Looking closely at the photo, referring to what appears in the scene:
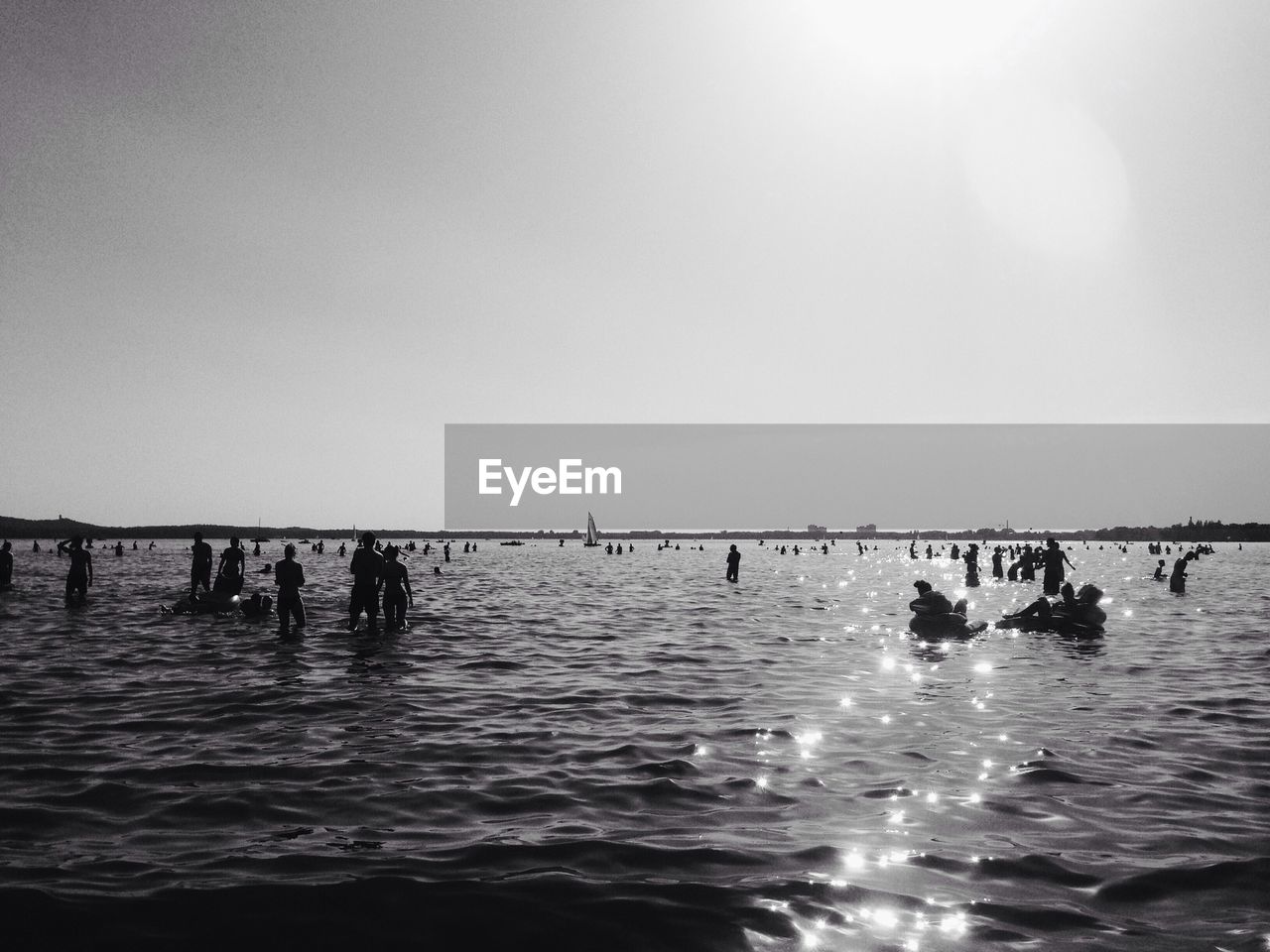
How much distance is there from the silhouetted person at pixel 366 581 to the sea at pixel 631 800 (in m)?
3.31

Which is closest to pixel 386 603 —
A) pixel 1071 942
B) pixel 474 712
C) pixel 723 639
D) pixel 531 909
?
pixel 723 639

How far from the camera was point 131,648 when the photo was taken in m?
18.0

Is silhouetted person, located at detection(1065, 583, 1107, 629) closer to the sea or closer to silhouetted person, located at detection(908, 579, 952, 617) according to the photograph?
silhouetted person, located at detection(908, 579, 952, 617)

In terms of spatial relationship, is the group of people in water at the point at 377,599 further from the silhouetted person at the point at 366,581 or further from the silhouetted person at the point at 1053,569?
the silhouetted person at the point at 1053,569

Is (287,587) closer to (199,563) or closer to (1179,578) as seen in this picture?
(199,563)

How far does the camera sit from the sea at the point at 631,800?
516 cm

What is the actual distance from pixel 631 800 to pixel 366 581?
1505 cm

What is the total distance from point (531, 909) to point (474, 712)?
6.79m

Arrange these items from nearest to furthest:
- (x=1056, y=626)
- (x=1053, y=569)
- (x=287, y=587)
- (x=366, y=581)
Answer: (x=287, y=587), (x=366, y=581), (x=1056, y=626), (x=1053, y=569)

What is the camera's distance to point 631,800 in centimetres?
777

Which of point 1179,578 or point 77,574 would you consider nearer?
point 77,574

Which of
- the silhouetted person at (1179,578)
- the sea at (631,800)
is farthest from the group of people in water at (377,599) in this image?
the silhouetted person at (1179,578)

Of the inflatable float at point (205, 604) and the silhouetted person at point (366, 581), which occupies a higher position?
the silhouetted person at point (366, 581)

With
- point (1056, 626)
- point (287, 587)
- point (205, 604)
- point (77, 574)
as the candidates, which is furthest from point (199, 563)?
point (1056, 626)
